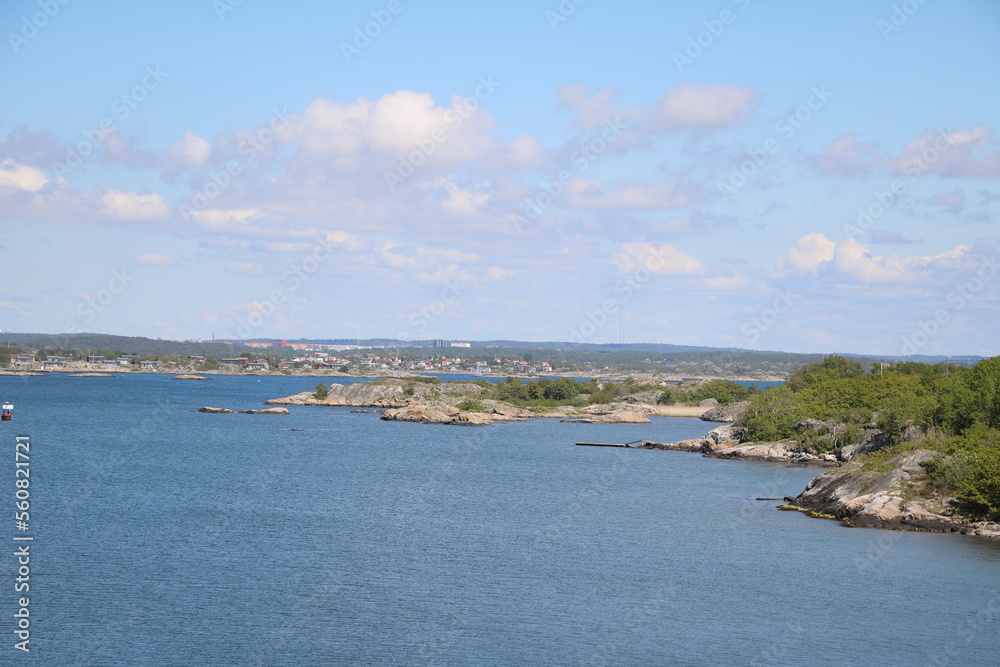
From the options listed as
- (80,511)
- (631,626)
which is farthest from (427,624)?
(80,511)

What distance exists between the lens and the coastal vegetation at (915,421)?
4972 cm

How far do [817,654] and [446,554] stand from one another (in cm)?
1718

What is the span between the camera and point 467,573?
3753cm

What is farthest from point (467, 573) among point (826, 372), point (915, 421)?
point (826, 372)

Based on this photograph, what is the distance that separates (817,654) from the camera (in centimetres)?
2880

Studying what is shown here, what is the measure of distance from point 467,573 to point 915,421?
45863mm

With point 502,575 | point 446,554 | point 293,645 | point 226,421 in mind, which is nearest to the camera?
point 293,645

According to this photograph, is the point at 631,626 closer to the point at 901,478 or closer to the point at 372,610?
the point at 372,610

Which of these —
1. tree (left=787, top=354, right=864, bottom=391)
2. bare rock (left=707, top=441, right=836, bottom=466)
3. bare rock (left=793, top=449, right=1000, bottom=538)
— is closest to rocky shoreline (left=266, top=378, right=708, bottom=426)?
tree (left=787, top=354, right=864, bottom=391)

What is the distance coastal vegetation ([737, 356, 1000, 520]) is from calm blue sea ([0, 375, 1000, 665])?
5.43 meters

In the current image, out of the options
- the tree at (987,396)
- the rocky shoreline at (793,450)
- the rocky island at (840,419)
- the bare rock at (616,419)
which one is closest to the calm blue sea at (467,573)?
the rocky shoreline at (793,450)

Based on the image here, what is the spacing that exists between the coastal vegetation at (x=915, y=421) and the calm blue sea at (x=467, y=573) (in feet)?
17.8

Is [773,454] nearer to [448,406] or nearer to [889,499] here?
[889,499]

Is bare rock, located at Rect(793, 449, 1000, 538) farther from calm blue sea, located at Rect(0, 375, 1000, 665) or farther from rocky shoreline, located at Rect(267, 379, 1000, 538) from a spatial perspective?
calm blue sea, located at Rect(0, 375, 1000, 665)
